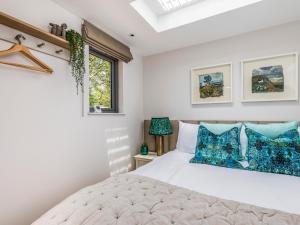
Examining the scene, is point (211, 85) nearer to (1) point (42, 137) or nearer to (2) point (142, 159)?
(2) point (142, 159)

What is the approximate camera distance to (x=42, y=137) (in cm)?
155

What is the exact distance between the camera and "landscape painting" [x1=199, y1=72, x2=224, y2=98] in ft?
8.00

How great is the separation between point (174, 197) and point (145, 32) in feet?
6.34

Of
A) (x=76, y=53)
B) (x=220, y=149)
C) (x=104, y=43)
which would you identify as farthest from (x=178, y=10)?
(x=220, y=149)

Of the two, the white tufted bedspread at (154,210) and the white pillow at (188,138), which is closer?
the white tufted bedspread at (154,210)

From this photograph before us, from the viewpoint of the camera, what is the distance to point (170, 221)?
84 centimetres

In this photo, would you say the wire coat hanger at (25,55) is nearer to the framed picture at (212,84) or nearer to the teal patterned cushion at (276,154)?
the framed picture at (212,84)

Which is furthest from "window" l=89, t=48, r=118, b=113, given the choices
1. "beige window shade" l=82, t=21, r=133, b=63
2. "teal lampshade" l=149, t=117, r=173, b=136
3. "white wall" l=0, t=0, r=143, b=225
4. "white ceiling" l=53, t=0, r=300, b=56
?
"teal lampshade" l=149, t=117, r=173, b=136

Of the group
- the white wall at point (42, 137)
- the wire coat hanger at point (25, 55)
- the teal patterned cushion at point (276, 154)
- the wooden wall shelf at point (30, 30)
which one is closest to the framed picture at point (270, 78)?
the teal patterned cushion at point (276, 154)

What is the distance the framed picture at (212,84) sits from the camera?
7.86 ft

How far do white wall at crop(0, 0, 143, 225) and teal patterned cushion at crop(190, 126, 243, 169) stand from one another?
115 cm

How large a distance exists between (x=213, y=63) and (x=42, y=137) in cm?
222

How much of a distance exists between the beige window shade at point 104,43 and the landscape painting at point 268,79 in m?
1.70

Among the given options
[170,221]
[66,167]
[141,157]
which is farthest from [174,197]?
[141,157]
